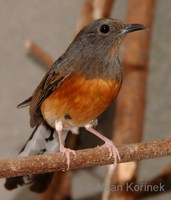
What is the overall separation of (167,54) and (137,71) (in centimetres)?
55

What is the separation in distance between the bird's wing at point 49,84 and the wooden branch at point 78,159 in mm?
415

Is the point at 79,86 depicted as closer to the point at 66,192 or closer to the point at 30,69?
the point at 66,192

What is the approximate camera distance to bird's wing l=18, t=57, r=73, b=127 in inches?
96.9

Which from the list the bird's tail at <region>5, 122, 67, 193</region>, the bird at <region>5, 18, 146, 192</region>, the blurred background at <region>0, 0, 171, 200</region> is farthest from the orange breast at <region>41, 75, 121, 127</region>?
the blurred background at <region>0, 0, 171, 200</region>

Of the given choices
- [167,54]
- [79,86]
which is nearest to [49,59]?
[79,86]

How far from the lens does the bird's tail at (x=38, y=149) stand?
272cm

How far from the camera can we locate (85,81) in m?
2.41

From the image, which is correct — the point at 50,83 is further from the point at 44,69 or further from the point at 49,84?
the point at 44,69

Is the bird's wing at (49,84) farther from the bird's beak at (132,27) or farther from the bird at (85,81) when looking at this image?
the bird's beak at (132,27)

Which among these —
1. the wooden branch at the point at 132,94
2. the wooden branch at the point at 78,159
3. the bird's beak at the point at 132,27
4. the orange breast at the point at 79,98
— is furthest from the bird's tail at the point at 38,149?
the bird's beak at the point at 132,27

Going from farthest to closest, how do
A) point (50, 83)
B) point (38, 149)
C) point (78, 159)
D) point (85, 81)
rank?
point (38, 149) → point (50, 83) → point (85, 81) → point (78, 159)

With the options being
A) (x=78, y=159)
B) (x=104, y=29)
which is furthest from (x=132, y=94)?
(x=78, y=159)

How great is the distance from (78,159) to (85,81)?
0.40 m

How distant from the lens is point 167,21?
3857 mm
